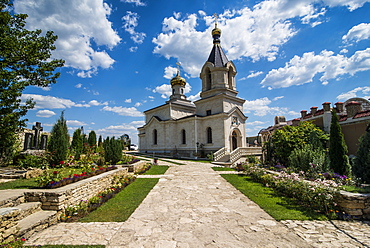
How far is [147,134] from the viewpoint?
96.2 feet

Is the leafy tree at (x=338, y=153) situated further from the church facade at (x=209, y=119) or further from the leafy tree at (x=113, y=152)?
the leafy tree at (x=113, y=152)

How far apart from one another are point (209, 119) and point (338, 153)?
1405 centimetres

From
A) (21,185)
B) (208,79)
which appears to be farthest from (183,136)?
(21,185)

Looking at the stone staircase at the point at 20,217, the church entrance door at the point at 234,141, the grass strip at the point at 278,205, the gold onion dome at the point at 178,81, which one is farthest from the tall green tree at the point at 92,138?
the grass strip at the point at 278,205

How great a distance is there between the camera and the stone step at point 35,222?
139 inches

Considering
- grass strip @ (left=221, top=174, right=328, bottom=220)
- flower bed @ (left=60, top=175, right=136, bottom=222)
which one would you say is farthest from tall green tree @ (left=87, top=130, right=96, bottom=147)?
grass strip @ (left=221, top=174, right=328, bottom=220)

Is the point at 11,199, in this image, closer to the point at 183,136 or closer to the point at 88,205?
the point at 88,205

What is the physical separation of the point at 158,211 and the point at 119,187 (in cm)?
319

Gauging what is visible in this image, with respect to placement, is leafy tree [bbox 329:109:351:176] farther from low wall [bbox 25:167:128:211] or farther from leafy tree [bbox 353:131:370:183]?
low wall [bbox 25:167:128:211]

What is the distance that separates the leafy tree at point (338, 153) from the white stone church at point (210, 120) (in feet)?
32.0

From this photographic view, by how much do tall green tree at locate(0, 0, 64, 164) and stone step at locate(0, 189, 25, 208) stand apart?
22.5ft

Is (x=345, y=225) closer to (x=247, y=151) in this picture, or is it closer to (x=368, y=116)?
(x=368, y=116)

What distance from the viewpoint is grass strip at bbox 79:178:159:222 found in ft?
15.2

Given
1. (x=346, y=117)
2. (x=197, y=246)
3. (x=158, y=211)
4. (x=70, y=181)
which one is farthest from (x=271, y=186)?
(x=346, y=117)
